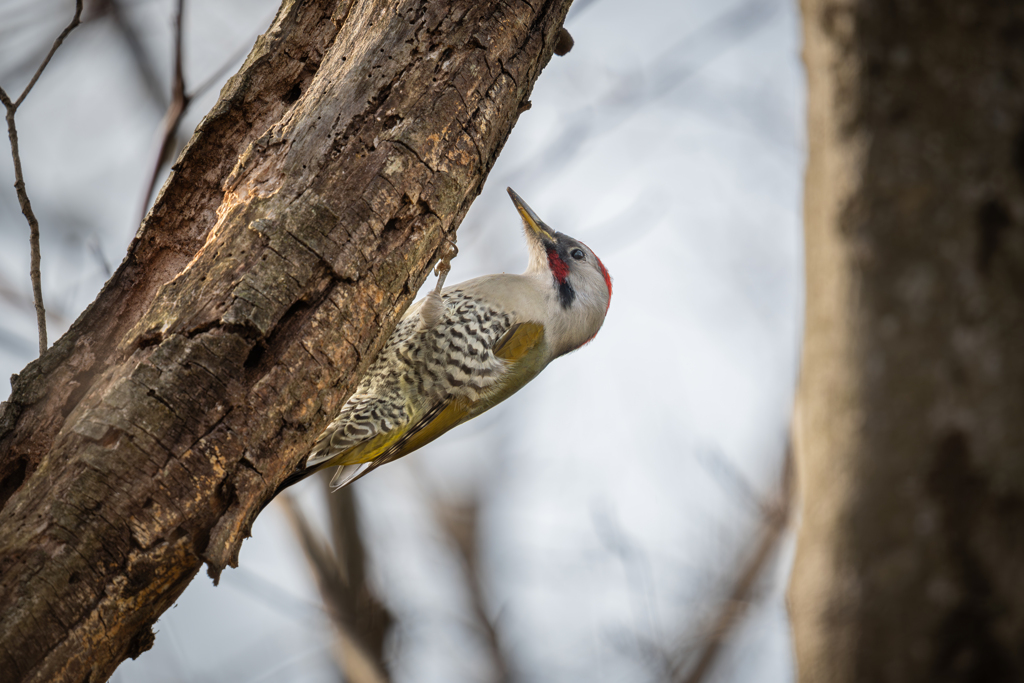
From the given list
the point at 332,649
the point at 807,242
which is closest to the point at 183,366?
the point at 807,242

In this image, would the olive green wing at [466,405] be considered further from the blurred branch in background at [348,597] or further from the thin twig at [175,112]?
the thin twig at [175,112]

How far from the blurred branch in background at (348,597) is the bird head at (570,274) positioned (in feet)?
6.32

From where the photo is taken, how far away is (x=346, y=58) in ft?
7.53

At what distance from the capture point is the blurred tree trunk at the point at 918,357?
76 centimetres

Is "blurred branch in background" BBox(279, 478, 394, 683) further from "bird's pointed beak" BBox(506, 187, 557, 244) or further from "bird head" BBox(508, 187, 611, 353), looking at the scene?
"bird's pointed beak" BBox(506, 187, 557, 244)

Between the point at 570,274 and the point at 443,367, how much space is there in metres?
1.29

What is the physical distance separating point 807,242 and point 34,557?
1660mm

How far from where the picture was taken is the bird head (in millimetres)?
4488

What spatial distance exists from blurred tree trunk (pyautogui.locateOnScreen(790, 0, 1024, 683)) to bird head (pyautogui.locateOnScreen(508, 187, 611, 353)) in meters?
3.53

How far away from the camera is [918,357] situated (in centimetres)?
80

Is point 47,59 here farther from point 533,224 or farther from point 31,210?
point 533,224

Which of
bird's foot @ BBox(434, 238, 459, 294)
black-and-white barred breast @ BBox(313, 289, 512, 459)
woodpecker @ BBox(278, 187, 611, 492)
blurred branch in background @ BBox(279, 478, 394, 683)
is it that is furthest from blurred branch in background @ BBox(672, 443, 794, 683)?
bird's foot @ BBox(434, 238, 459, 294)

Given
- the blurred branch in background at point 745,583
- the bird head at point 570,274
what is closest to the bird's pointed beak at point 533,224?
the bird head at point 570,274

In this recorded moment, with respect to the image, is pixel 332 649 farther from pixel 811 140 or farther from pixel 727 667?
pixel 811 140
